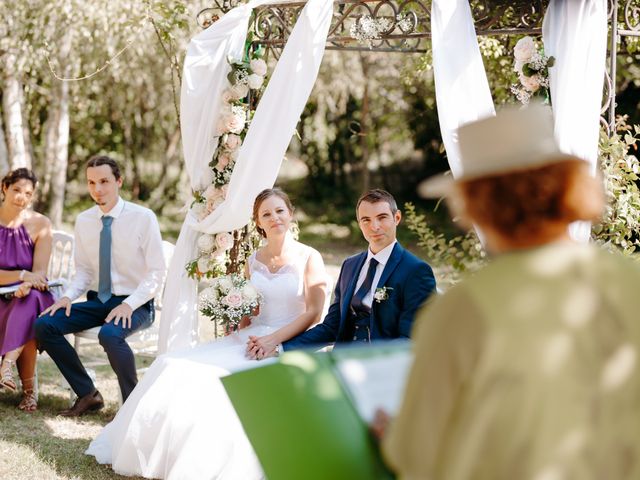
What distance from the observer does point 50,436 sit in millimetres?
5113

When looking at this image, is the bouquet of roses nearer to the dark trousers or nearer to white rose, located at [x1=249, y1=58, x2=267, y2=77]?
the dark trousers

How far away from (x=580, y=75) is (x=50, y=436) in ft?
11.9

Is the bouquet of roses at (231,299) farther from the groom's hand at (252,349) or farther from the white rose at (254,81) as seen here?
the white rose at (254,81)

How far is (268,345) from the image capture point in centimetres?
455

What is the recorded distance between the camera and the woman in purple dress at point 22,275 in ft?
18.5

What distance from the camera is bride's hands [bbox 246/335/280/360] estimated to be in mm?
4523

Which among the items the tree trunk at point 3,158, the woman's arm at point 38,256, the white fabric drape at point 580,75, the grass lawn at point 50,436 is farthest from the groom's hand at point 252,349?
the tree trunk at point 3,158

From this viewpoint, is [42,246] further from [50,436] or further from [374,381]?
[374,381]

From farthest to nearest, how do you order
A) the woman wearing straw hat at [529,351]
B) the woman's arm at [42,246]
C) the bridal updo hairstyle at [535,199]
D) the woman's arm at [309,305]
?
1. the woman's arm at [42,246]
2. the woman's arm at [309,305]
3. the bridal updo hairstyle at [535,199]
4. the woman wearing straw hat at [529,351]

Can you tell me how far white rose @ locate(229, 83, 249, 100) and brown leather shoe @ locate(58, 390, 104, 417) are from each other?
212 cm

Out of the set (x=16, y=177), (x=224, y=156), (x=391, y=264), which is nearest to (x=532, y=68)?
(x=391, y=264)

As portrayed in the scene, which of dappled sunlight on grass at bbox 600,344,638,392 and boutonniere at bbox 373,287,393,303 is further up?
dappled sunlight on grass at bbox 600,344,638,392

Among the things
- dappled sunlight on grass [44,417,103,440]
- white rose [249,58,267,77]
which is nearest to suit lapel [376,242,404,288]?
white rose [249,58,267,77]

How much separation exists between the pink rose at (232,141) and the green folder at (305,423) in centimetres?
332
